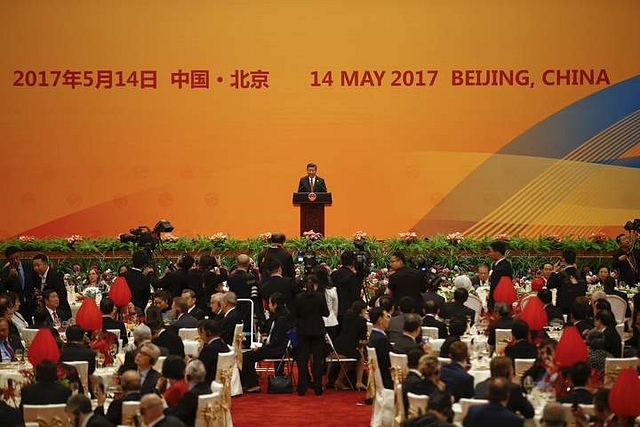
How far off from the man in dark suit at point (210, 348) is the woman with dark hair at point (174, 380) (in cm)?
160

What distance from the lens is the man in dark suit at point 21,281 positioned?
1373cm

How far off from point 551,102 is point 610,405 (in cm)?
1362

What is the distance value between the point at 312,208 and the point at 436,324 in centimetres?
523

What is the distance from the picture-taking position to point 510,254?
16734 millimetres

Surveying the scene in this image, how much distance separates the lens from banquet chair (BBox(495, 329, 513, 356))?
11094 millimetres

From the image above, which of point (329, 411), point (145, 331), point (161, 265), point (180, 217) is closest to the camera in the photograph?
point (145, 331)

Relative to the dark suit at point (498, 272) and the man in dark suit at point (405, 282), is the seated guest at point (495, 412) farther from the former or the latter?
the dark suit at point (498, 272)

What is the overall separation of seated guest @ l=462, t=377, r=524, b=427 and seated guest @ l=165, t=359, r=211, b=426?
208cm

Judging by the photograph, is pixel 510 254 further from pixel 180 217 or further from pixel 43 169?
pixel 43 169

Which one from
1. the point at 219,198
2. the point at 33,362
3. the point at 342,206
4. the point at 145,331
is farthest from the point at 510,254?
the point at 33,362

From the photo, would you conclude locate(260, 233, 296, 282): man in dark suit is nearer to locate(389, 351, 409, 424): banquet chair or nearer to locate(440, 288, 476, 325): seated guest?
locate(440, 288, 476, 325): seated guest

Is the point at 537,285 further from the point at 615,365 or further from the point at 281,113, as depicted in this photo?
the point at 281,113

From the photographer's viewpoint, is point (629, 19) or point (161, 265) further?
point (629, 19)

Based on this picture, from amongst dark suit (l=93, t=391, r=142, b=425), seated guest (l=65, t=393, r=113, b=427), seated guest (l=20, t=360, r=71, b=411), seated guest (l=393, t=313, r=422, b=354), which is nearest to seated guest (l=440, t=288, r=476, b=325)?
seated guest (l=393, t=313, r=422, b=354)
